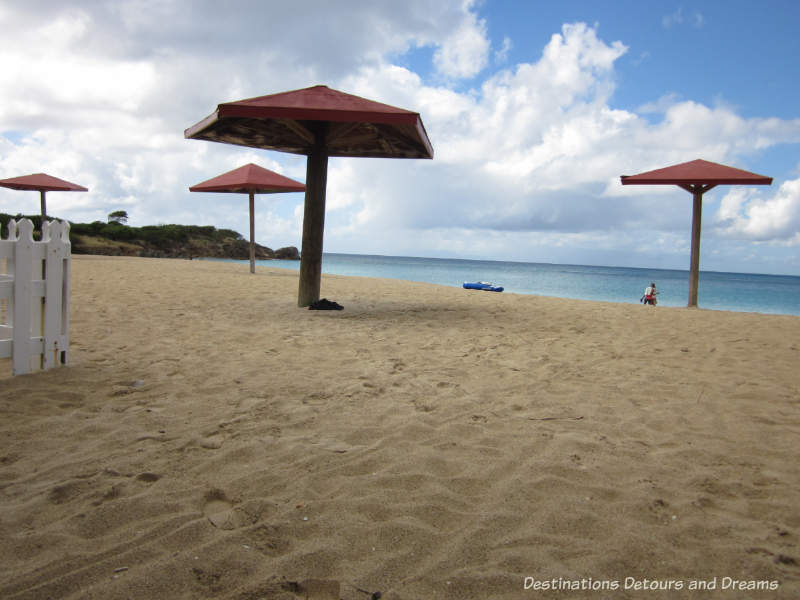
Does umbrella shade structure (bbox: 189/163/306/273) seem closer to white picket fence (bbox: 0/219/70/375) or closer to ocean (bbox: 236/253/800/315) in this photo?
ocean (bbox: 236/253/800/315)

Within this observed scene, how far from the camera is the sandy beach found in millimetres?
1585

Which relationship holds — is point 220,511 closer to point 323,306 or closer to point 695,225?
point 323,306

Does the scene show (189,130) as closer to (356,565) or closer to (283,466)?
(283,466)

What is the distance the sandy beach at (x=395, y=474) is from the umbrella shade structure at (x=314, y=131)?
2.93 meters

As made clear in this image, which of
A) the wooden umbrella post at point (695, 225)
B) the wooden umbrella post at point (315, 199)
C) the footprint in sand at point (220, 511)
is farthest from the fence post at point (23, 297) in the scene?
the wooden umbrella post at point (695, 225)

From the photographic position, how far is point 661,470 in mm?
2338

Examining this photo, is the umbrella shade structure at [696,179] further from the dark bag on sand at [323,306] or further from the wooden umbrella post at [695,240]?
the dark bag on sand at [323,306]

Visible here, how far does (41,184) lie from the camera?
53.9 ft

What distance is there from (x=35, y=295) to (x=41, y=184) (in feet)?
54.9

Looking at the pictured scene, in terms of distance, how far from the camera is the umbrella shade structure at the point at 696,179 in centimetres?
894

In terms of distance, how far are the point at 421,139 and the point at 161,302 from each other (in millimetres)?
4853

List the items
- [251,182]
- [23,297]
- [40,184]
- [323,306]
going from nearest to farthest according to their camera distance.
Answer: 1. [23,297]
2. [323,306]
3. [251,182]
4. [40,184]

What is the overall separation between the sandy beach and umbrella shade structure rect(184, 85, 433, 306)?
293cm

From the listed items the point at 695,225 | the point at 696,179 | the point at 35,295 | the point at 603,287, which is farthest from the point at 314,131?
the point at 603,287
